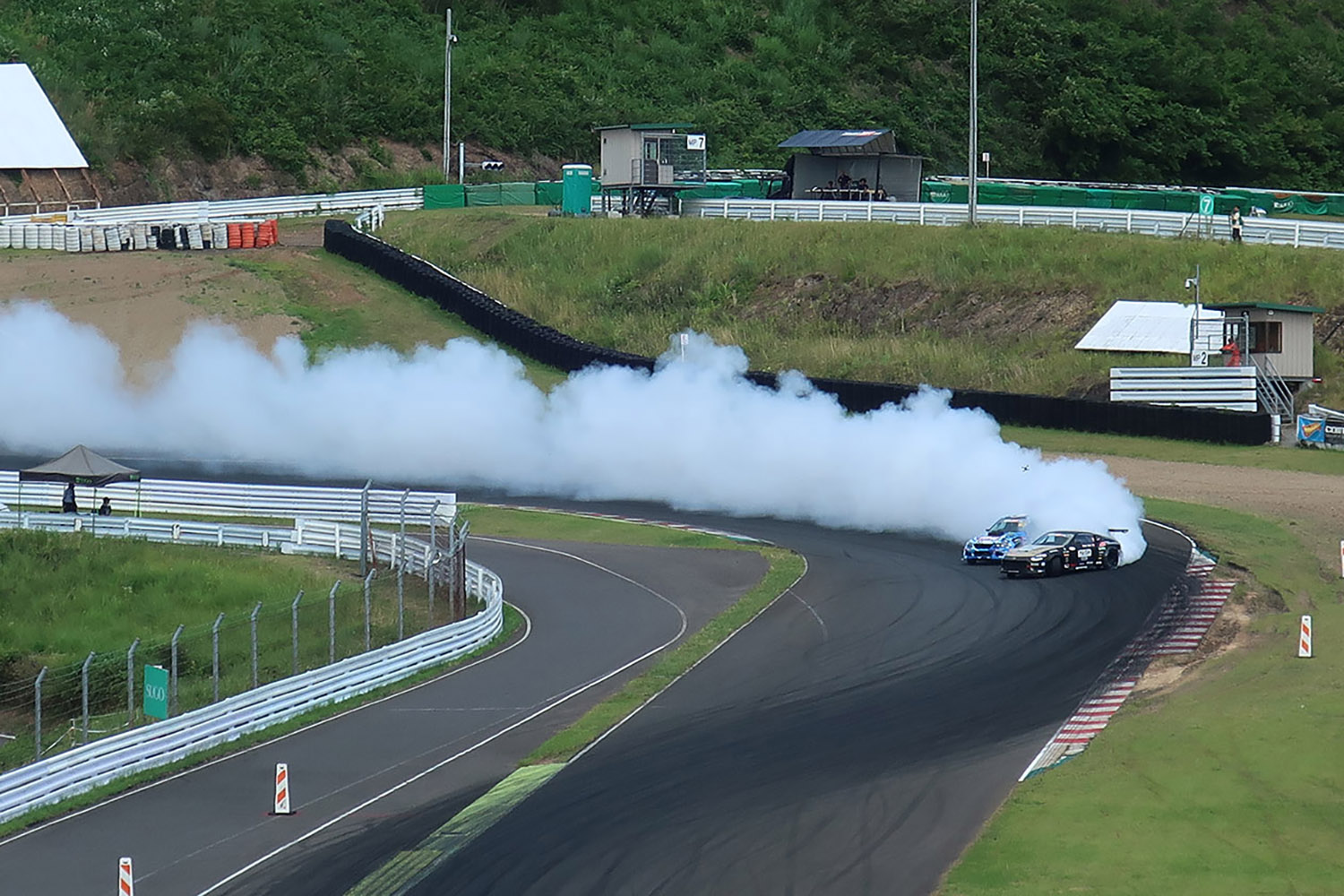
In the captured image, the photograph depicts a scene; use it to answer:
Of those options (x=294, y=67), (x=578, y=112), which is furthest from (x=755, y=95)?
(x=294, y=67)

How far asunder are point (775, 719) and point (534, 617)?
10.3 m

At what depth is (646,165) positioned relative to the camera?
264 feet

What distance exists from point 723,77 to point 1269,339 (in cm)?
5867

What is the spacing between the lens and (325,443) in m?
58.5

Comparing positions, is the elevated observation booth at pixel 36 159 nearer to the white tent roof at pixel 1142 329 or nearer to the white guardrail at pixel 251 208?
the white guardrail at pixel 251 208

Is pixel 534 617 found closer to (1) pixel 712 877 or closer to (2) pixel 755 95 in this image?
(1) pixel 712 877

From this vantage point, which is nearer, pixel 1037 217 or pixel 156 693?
pixel 156 693

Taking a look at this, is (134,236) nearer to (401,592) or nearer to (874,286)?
(874,286)

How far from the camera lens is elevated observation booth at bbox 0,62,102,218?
8762cm

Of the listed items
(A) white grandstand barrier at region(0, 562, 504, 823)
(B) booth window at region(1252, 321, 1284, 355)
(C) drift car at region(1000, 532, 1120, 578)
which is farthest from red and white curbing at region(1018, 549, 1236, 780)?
(B) booth window at region(1252, 321, 1284, 355)

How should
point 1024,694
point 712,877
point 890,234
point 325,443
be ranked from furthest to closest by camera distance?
point 890,234 → point 325,443 → point 1024,694 → point 712,877

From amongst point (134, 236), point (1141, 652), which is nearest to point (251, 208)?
point (134, 236)

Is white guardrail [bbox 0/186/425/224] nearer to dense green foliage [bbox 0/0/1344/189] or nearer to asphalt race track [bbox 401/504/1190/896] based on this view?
dense green foliage [bbox 0/0/1344/189]

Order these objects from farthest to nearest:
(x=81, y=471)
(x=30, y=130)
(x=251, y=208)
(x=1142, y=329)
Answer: (x=30, y=130)
(x=251, y=208)
(x=1142, y=329)
(x=81, y=471)
